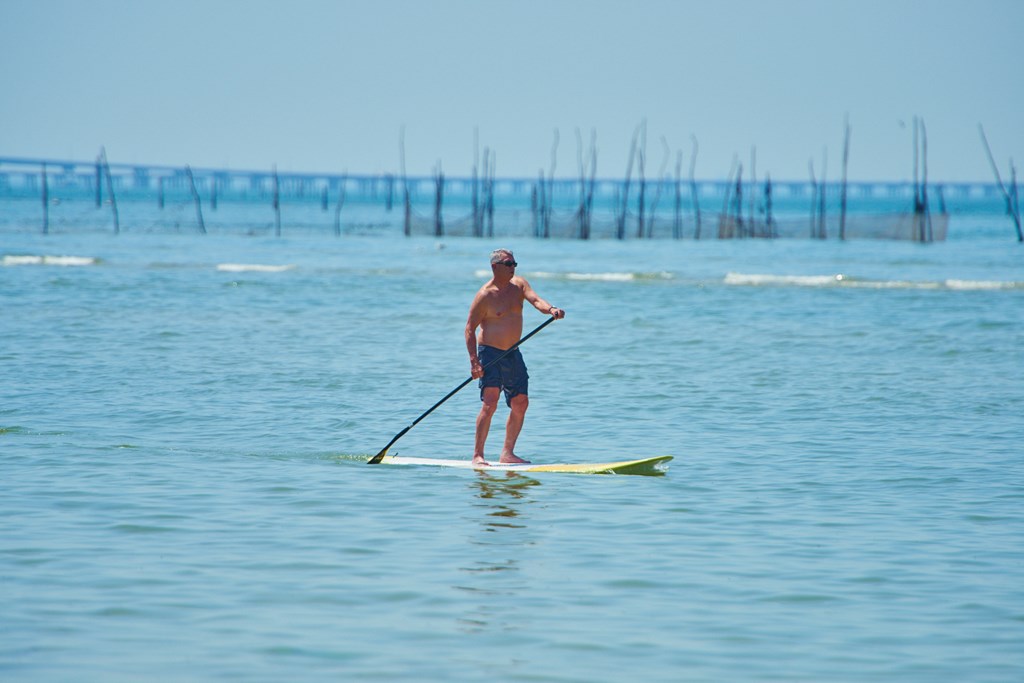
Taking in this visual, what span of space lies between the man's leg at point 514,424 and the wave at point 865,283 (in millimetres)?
26272

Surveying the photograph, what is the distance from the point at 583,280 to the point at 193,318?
17.7 meters

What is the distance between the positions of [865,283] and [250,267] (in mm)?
19659

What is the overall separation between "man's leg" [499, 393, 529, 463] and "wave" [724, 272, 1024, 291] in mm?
26272

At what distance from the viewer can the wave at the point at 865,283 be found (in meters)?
34.9

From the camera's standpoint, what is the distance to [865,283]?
1422 inches

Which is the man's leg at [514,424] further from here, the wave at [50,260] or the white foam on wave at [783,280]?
the wave at [50,260]

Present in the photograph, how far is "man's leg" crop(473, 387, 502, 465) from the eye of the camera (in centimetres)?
997

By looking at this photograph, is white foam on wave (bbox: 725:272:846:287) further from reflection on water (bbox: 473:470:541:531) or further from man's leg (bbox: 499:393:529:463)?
reflection on water (bbox: 473:470:541:531)

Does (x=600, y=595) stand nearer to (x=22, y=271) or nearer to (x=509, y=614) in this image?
(x=509, y=614)

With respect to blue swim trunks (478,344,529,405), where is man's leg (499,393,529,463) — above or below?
below

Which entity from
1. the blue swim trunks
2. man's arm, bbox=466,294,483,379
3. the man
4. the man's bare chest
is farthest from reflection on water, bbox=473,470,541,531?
the man's bare chest

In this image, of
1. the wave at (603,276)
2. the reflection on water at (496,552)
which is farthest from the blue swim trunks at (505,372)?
the wave at (603,276)

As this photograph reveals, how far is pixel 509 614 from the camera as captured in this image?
6.25 metres

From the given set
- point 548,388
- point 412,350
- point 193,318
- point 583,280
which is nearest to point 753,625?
point 548,388
